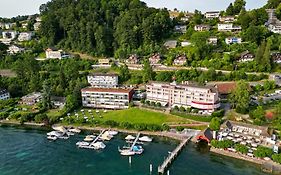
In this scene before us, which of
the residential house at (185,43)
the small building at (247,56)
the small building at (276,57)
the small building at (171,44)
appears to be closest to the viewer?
the small building at (276,57)

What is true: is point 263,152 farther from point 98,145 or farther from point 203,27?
point 203,27

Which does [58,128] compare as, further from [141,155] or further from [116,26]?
[116,26]

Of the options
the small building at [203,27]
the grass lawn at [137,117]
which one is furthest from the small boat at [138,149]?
the small building at [203,27]

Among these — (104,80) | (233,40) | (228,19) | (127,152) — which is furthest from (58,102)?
(228,19)

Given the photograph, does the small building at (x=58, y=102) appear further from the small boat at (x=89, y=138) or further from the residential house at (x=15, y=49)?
the residential house at (x=15, y=49)

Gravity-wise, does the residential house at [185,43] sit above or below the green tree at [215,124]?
above

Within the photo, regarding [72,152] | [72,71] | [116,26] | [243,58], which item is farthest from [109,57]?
[72,152]
